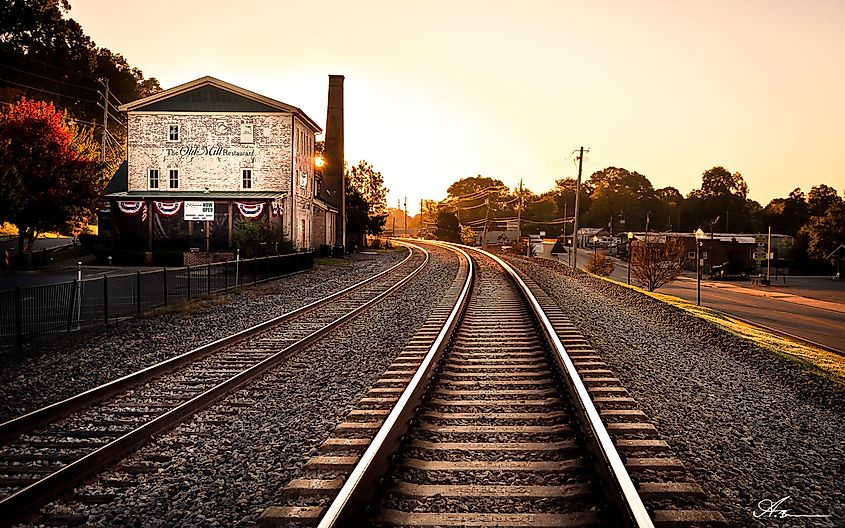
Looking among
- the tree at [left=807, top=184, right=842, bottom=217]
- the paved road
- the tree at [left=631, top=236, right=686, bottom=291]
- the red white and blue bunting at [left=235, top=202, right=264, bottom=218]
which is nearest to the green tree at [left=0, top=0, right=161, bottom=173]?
the red white and blue bunting at [left=235, top=202, right=264, bottom=218]

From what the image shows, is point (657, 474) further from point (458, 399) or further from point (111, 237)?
point (111, 237)

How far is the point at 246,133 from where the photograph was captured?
43500 mm

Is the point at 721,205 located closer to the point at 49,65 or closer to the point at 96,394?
the point at 49,65

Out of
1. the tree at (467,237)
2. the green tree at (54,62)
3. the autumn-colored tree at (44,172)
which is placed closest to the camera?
the autumn-colored tree at (44,172)

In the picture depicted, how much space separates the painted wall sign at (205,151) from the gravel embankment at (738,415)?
32.7m

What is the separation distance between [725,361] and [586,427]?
6.54 metres

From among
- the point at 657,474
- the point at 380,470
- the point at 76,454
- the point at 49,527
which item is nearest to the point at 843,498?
the point at 657,474

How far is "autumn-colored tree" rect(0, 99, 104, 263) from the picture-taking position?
35344mm

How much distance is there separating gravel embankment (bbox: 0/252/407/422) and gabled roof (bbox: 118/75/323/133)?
24538mm

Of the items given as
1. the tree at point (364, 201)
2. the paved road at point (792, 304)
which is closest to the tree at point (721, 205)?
the paved road at point (792, 304)

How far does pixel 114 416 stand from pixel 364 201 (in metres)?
59.4

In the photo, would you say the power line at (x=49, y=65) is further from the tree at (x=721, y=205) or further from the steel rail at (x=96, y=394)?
the tree at (x=721, y=205)

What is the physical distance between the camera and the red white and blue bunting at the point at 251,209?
4028 centimetres

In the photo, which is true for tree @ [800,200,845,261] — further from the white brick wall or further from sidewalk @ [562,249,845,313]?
the white brick wall
